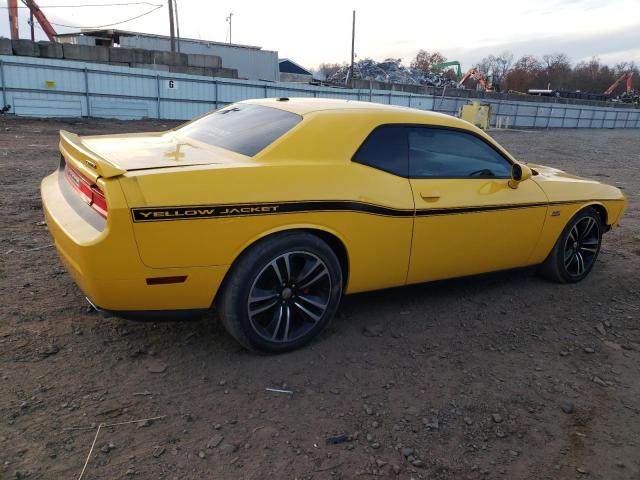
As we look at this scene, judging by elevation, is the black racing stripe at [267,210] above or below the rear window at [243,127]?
below

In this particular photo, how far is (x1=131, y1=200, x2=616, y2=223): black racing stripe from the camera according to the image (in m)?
2.62

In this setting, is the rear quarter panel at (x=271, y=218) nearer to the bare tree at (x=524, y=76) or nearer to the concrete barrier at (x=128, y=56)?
the concrete barrier at (x=128, y=56)

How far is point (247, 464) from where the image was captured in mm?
2303

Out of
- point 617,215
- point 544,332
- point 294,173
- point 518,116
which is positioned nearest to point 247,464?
point 294,173

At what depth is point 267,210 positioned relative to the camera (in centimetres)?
290

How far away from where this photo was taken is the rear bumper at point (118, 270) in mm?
2584

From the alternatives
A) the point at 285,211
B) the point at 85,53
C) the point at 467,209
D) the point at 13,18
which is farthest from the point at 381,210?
the point at 13,18

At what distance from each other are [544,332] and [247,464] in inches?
98.9

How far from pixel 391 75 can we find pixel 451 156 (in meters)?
58.3

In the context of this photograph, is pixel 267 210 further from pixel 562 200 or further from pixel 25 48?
pixel 25 48

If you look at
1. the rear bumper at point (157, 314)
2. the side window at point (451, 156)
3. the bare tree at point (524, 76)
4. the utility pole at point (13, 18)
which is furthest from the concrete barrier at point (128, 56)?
the bare tree at point (524, 76)

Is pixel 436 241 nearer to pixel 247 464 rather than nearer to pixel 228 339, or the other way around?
pixel 228 339

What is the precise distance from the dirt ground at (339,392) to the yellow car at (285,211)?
0.35m

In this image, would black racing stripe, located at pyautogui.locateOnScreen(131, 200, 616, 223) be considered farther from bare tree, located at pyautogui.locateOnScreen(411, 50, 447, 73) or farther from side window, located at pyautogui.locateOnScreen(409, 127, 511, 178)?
bare tree, located at pyautogui.locateOnScreen(411, 50, 447, 73)
